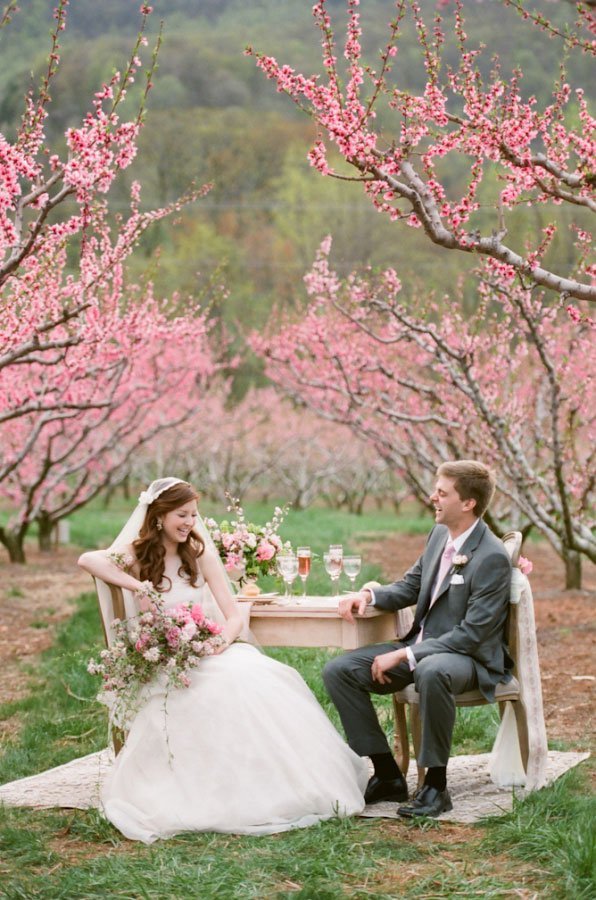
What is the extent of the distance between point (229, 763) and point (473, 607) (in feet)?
3.96

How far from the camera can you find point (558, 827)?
441 cm

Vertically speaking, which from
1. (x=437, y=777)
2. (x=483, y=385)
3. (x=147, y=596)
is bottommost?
(x=437, y=777)

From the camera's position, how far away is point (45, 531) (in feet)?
59.2

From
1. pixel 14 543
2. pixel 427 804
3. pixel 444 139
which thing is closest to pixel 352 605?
pixel 427 804

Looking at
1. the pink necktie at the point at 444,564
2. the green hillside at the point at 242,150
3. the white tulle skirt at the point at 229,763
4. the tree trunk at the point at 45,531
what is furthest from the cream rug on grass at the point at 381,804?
the green hillside at the point at 242,150

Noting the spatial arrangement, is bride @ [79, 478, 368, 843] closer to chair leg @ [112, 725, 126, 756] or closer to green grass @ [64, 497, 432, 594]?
chair leg @ [112, 725, 126, 756]

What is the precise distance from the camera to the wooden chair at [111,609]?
526 centimetres

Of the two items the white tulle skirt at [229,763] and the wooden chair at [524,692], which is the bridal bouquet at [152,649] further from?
the wooden chair at [524,692]

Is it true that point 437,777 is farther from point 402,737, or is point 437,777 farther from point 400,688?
point 402,737

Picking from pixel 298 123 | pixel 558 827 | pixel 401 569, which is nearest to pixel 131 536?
pixel 558 827

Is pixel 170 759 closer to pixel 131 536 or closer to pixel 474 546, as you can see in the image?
pixel 131 536

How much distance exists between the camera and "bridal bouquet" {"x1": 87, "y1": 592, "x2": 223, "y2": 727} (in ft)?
16.5

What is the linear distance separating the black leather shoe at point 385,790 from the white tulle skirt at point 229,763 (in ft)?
0.14

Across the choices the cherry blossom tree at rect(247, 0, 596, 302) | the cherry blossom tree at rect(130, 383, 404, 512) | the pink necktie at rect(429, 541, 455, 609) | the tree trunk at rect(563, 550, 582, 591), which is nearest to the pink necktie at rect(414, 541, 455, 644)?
the pink necktie at rect(429, 541, 455, 609)
